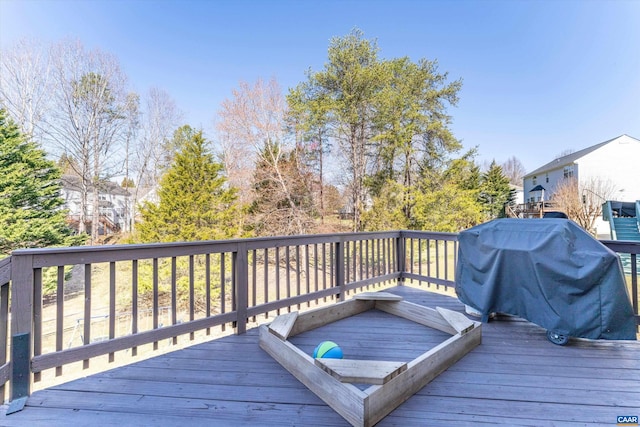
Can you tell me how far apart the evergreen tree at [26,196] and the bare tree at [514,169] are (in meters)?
38.3

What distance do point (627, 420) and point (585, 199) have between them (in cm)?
1597

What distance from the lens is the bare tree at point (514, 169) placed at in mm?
33281

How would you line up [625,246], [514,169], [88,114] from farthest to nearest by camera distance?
[514,169] < [88,114] < [625,246]

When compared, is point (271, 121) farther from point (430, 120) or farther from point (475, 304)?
point (475, 304)

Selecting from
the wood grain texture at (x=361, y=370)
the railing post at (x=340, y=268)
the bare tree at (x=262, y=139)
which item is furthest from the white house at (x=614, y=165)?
the wood grain texture at (x=361, y=370)

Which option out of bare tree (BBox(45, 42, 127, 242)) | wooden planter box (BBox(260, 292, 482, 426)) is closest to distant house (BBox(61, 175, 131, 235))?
bare tree (BBox(45, 42, 127, 242))

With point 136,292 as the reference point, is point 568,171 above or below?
above

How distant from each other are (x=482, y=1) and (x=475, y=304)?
9.17 metres

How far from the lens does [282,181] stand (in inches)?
447

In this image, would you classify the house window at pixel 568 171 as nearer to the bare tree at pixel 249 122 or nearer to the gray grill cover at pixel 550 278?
the bare tree at pixel 249 122

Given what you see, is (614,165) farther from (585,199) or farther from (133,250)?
(133,250)

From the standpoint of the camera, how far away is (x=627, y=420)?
1.42m

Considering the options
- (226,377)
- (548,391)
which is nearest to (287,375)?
(226,377)

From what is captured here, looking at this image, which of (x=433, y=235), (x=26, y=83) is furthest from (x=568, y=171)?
(x=26, y=83)
